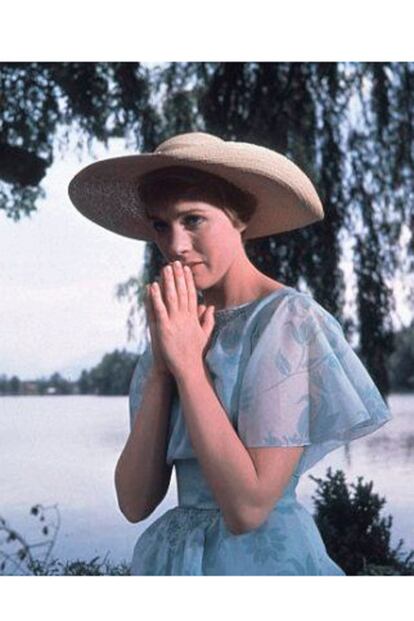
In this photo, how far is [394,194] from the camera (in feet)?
9.64

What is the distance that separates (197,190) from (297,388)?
0.49 metres

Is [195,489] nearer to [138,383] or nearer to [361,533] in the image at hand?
[138,383]

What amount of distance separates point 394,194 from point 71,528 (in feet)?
3.99

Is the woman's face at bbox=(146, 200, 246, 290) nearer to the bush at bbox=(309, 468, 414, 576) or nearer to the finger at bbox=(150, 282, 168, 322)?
the finger at bbox=(150, 282, 168, 322)

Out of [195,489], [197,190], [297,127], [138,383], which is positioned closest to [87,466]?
[138,383]

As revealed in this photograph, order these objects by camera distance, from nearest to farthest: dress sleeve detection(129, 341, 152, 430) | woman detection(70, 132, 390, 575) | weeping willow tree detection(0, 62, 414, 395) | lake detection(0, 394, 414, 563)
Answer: woman detection(70, 132, 390, 575) < dress sleeve detection(129, 341, 152, 430) < lake detection(0, 394, 414, 563) < weeping willow tree detection(0, 62, 414, 395)

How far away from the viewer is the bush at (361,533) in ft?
9.04

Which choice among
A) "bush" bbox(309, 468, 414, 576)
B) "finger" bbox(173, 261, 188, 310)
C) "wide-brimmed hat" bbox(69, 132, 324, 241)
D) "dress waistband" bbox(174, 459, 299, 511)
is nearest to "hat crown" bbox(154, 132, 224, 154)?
"wide-brimmed hat" bbox(69, 132, 324, 241)

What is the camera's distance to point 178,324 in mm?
2289

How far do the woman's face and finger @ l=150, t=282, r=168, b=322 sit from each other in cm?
11

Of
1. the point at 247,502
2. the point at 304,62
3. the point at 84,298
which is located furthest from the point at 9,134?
the point at 247,502

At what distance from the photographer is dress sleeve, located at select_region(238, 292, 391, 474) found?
224 centimetres

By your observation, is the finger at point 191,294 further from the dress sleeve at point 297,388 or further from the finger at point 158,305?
the dress sleeve at point 297,388

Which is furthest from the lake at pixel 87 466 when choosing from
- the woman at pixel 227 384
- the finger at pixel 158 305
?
the finger at pixel 158 305
